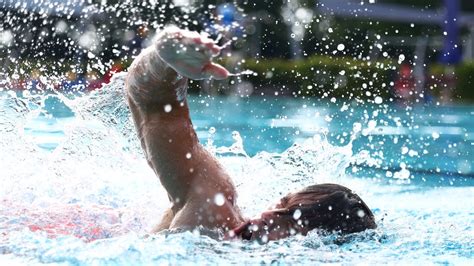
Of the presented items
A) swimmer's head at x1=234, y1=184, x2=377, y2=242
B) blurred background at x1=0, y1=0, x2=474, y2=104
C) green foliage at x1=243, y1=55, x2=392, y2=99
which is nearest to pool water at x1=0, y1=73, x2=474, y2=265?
swimmer's head at x1=234, y1=184, x2=377, y2=242

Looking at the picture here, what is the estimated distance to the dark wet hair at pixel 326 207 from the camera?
2.46 meters

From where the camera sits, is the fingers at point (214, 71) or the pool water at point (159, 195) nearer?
the fingers at point (214, 71)

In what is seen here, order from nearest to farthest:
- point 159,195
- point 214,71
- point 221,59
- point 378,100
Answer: point 214,71 < point 159,195 < point 378,100 < point 221,59

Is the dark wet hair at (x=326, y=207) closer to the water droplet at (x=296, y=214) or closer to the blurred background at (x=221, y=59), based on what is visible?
the water droplet at (x=296, y=214)

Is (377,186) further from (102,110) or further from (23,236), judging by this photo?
(23,236)

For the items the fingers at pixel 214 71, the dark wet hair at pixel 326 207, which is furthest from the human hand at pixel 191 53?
the dark wet hair at pixel 326 207

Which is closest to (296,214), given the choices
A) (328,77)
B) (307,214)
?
(307,214)

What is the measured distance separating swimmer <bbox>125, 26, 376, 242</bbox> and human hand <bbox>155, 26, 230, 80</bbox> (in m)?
0.23

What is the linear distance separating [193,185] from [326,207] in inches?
15.8

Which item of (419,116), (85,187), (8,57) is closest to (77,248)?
(85,187)

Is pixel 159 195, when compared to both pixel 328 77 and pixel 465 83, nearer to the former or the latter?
pixel 465 83

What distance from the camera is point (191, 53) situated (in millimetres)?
2039

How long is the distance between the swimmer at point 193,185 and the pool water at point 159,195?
0.07 meters

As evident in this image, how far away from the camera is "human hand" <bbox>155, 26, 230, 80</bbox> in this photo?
2.01 meters
